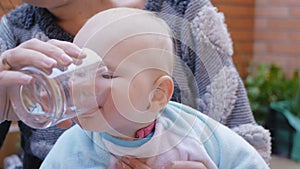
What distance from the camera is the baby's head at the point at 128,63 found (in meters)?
0.57

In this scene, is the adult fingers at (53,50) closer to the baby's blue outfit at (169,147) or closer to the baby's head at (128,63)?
the baby's head at (128,63)

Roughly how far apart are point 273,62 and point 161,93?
2394 millimetres

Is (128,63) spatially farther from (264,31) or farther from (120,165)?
(264,31)

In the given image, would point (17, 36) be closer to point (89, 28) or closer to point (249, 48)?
point (89, 28)

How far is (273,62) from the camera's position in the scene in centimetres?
292

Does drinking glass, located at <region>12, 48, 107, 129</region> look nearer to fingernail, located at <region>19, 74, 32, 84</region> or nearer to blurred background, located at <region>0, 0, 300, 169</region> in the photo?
fingernail, located at <region>19, 74, 32, 84</region>

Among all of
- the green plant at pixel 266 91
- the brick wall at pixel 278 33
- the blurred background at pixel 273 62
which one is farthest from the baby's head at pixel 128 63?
the brick wall at pixel 278 33

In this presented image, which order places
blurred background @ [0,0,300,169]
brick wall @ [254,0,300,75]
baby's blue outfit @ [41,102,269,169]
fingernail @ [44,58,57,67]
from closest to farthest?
fingernail @ [44,58,57,67] < baby's blue outfit @ [41,102,269,169] < blurred background @ [0,0,300,169] < brick wall @ [254,0,300,75]

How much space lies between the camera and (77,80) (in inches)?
21.7

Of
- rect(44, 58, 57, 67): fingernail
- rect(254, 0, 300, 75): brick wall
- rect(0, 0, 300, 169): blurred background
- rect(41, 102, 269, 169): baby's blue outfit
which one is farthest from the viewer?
rect(254, 0, 300, 75): brick wall

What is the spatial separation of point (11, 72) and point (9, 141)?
1.24 metres

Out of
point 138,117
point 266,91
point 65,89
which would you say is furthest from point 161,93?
point 266,91

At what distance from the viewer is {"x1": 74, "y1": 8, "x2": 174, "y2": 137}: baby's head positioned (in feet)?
1.87

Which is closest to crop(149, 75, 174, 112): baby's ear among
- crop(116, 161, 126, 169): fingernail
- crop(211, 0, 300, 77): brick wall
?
crop(116, 161, 126, 169): fingernail
